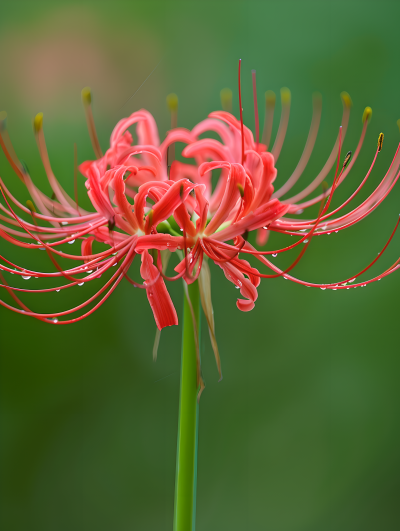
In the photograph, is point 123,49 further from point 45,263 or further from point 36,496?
point 36,496

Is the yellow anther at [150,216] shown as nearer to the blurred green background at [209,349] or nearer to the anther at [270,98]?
the anther at [270,98]

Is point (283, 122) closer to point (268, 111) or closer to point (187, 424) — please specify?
point (268, 111)

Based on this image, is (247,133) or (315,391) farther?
(315,391)

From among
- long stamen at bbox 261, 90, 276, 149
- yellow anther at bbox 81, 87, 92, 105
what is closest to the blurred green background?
long stamen at bbox 261, 90, 276, 149

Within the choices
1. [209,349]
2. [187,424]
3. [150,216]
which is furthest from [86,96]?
[209,349]

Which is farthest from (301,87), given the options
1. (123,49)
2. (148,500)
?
(148,500)
